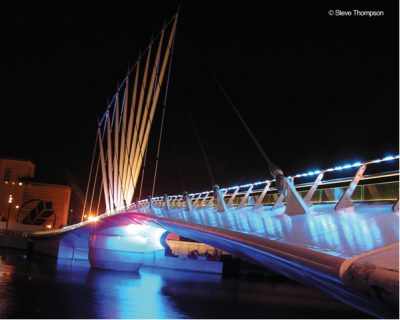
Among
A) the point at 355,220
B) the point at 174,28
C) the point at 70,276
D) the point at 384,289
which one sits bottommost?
the point at 70,276

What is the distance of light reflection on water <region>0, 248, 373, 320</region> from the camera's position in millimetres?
14555

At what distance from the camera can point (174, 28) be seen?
2645cm

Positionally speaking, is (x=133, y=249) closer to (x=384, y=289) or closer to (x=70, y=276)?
(x=70, y=276)

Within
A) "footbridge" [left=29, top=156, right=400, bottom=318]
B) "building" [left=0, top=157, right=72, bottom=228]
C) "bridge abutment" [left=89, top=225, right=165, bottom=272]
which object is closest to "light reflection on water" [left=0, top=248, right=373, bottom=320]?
"bridge abutment" [left=89, top=225, right=165, bottom=272]

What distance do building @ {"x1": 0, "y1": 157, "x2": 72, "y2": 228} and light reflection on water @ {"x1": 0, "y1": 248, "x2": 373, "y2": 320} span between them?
45.8 metres

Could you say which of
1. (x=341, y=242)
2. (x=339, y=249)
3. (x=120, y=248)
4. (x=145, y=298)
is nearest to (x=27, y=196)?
(x=120, y=248)

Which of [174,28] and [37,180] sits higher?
[174,28]

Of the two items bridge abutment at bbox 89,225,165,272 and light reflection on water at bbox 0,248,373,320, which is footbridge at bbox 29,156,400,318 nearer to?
light reflection on water at bbox 0,248,373,320

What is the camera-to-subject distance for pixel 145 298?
707 inches

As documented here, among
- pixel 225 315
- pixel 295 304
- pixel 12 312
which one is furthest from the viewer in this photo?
pixel 295 304

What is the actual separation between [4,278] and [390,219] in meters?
20.6

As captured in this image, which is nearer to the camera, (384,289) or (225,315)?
(384,289)

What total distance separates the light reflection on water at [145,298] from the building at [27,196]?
45.8m

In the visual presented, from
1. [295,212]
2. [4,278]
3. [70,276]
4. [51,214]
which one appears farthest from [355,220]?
[51,214]
